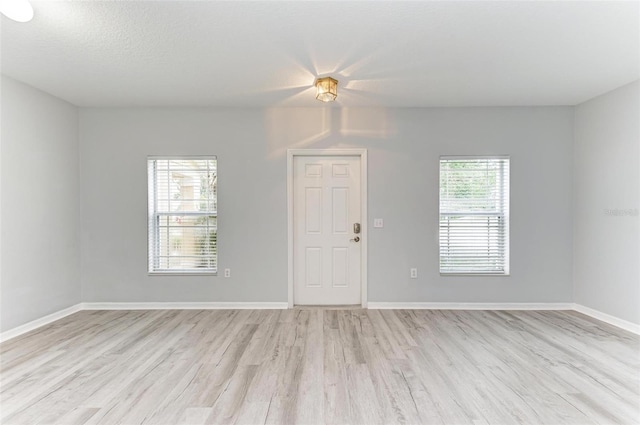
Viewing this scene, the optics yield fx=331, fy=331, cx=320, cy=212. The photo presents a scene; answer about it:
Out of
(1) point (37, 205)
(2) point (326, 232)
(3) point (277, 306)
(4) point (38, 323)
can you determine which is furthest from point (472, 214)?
(4) point (38, 323)

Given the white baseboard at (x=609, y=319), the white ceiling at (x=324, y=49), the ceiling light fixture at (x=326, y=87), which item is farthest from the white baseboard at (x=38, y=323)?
the white baseboard at (x=609, y=319)

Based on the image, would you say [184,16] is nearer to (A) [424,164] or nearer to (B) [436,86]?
(B) [436,86]

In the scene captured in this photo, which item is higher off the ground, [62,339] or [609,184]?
[609,184]

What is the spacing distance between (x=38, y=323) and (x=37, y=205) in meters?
1.29

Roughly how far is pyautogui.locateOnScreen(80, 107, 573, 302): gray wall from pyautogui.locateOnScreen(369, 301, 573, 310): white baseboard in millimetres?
71

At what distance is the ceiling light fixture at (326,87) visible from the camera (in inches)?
128

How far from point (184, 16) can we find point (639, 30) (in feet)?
10.8

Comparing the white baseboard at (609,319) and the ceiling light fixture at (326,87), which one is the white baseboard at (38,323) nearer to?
the ceiling light fixture at (326,87)

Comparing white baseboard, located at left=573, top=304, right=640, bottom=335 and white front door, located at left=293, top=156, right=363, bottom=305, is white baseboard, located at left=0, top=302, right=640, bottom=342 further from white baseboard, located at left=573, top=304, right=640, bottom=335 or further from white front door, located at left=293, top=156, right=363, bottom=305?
white front door, located at left=293, top=156, right=363, bottom=305

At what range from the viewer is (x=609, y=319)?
3.69 m

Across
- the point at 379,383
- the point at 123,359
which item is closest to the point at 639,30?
the point at 379,383

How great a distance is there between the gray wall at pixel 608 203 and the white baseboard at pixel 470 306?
32 cm

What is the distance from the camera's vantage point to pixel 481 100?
3.99 meters

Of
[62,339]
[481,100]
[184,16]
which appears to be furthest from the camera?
[481,100]
